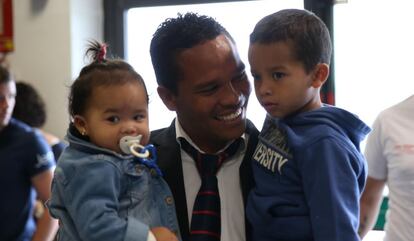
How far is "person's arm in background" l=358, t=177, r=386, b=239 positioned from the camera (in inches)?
82.7

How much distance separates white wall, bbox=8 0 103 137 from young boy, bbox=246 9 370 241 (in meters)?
1.89

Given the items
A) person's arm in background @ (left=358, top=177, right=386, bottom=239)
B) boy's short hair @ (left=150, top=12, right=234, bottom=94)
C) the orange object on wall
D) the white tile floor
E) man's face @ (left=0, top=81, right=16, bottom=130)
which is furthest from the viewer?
the orange object on wall

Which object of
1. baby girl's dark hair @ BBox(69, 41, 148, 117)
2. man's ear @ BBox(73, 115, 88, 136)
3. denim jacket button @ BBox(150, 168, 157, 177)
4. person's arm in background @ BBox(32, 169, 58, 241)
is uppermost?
baby girl's dark hair @ BBox(69, 41, 148, 117)

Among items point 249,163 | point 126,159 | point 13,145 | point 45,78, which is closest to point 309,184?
point 249,163

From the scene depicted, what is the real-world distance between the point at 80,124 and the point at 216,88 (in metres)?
0.34

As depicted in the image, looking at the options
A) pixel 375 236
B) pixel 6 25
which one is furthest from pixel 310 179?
pixel 6 25

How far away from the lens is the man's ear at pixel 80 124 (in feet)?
4.11

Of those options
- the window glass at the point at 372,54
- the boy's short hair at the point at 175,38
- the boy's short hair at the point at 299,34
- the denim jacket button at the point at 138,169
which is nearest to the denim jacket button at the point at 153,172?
the denim jacket button at the point at 138,169

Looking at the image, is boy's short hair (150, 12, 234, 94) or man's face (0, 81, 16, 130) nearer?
boy's short hair (150, 12, 234, 94)

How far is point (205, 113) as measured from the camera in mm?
1384

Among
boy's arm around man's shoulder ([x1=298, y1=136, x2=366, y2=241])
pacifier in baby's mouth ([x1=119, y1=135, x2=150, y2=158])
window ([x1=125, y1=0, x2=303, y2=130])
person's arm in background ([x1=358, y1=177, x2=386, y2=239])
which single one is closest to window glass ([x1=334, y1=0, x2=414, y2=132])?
window ([x1=125, y1=0, x2=303, y2=130])

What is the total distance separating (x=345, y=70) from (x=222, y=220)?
1.73 m

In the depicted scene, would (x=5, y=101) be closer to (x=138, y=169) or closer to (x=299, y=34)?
(x=138, y=169)

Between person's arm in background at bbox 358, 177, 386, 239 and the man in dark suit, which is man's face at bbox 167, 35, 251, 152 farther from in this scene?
person's arm in background at bbox 358, 177, 386, 239
